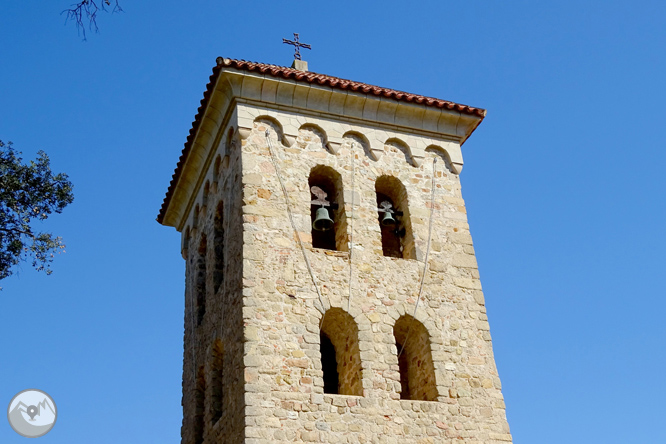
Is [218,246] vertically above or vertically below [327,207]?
below

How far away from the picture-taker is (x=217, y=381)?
11.8 m

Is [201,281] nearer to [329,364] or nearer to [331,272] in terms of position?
[329,364]

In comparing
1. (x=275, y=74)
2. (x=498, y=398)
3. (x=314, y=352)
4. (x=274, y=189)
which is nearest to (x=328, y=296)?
(x=314, y=352)

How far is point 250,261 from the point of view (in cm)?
1084

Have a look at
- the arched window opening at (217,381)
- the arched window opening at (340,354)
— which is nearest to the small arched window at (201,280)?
the arched window opening at (217,381)

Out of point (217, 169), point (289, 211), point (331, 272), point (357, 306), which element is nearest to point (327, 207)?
point (289, 211)

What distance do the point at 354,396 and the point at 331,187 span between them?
3.73 m

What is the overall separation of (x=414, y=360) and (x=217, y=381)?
120 inches

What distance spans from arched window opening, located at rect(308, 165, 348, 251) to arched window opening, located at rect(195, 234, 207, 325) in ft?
7.99

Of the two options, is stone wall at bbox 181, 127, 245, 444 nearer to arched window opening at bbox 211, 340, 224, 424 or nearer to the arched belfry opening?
arched window opening at bbox 211, 340, 224, 424

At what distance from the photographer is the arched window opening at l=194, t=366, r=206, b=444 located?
12.3 meters

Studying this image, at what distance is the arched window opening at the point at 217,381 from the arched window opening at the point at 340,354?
1.60 metres

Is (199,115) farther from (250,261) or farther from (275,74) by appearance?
(250,261)

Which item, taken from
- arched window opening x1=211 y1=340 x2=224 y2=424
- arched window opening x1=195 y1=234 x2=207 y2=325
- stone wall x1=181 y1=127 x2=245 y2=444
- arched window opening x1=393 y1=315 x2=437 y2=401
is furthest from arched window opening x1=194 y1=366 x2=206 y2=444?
arched window opening x1=393 y1=315 x2=437 y2=401
